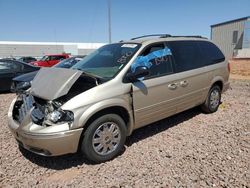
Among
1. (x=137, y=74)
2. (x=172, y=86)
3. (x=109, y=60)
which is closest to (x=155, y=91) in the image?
(x=172, y=86)

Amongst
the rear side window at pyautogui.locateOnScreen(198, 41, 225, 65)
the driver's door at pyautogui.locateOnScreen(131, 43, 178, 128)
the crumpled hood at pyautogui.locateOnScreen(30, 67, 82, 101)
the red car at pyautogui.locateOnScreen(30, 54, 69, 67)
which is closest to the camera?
the crumpled hood at pyautogui.locateOnScreen(30, 67, 82, 101)

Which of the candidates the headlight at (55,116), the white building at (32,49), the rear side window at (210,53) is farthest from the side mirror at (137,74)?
the white building at (32,49)

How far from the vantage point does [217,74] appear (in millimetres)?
5422

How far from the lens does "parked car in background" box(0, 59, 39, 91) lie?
905 centimetres

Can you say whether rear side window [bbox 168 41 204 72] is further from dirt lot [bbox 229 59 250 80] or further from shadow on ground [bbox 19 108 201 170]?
dirt lot [bbox 229 59 250 80]

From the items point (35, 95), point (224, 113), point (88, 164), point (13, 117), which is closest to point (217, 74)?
point (224, 113)

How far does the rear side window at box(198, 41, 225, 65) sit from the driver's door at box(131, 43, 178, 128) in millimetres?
1323

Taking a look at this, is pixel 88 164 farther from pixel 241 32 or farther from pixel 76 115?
pixel 241 32

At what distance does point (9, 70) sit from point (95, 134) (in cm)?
733

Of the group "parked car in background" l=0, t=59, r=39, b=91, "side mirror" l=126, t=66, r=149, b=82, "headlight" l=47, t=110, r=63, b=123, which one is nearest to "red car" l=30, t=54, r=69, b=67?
"parked car in background" l=0, t=59, r=39, b=91

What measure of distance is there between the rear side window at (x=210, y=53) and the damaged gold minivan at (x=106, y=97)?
16.0 inches

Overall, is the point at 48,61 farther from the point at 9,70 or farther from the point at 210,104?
the point at 210,104

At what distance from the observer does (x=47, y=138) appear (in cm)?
299

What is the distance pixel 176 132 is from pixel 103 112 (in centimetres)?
184
